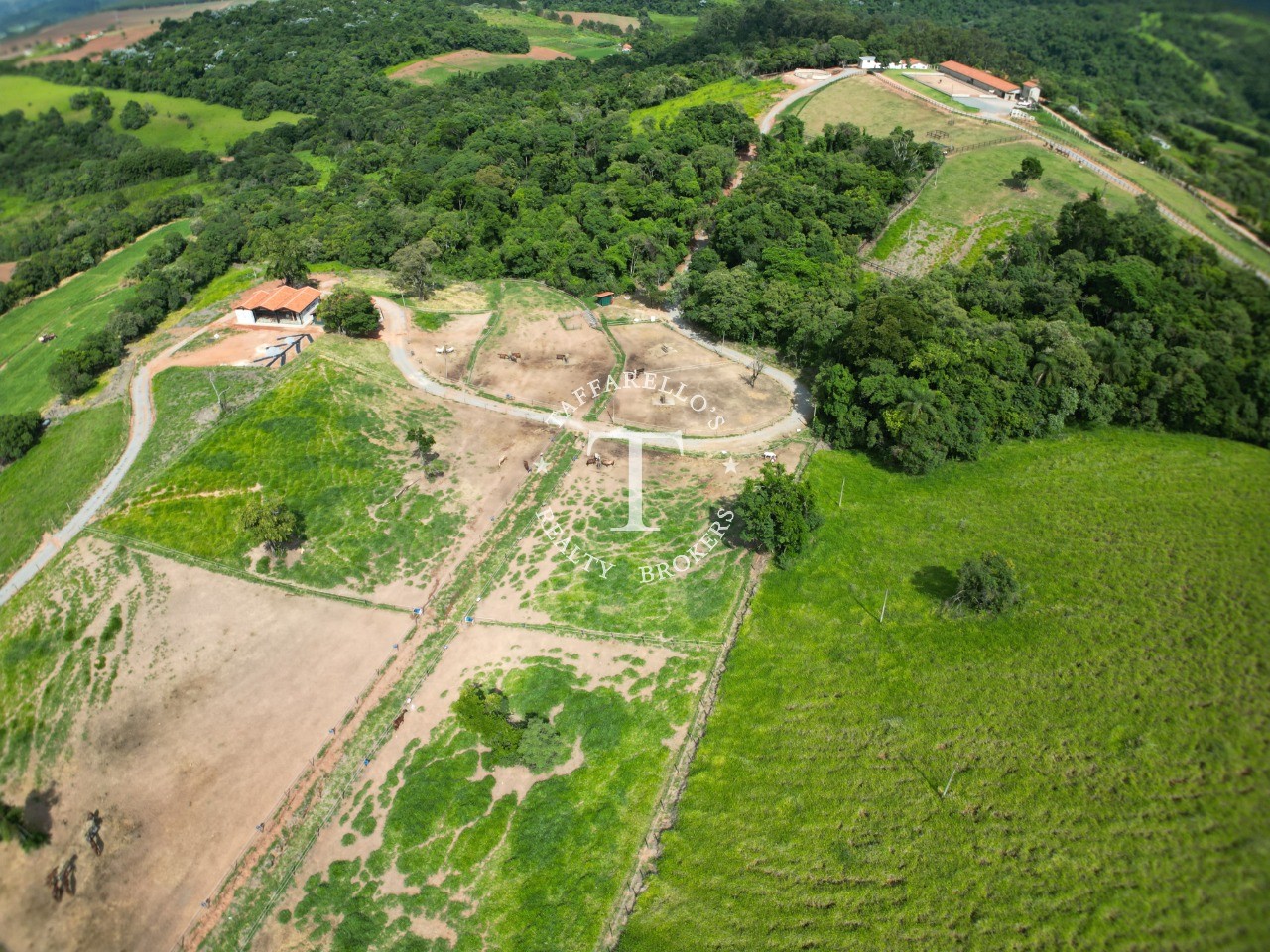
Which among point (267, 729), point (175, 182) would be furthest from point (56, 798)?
point (175, 182)

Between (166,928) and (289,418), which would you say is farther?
(289,418)

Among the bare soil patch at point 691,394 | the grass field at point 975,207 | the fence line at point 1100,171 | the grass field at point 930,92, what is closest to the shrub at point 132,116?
the bare soil patch at point 691,394

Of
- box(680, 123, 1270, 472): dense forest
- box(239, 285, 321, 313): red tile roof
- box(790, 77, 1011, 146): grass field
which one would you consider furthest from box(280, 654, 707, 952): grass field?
box(790, 77, 1011, 146): grass field

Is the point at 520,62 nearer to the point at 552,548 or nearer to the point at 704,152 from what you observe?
the point at 704,152

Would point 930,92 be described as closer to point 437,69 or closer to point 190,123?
point 437,69

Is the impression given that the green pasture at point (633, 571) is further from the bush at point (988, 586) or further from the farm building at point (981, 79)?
the farm building at point (981, 79)

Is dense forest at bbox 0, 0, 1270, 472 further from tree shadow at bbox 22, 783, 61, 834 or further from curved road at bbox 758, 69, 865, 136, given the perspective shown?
tree shadow at bbox 22, 783, 61, 834
